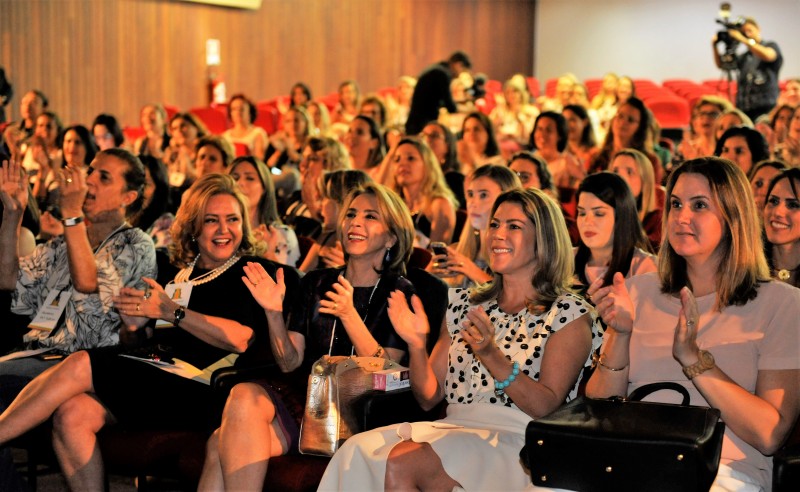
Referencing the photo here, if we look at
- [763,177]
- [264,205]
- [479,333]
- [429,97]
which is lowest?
[479,333]

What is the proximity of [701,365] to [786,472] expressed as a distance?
0.30m

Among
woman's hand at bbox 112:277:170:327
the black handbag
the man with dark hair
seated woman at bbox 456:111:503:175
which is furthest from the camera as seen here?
the man with dark hair

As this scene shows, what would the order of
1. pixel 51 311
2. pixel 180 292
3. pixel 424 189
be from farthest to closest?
pixel 424 189 < pixel 51 311 < pixel 180 292

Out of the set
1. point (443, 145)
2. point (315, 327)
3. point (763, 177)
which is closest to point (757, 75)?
point (443, 145)

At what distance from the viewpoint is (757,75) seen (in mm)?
9805

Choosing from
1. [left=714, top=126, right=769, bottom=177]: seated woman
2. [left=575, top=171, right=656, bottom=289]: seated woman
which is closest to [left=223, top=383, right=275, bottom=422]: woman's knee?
[left=575, top=171, right=656, bottom=289]: seated woman

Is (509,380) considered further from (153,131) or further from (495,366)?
(153,131)

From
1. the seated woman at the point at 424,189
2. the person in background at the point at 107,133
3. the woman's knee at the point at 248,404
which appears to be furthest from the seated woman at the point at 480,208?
the person in background at the point at 107,133

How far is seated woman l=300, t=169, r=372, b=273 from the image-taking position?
16.2 ft

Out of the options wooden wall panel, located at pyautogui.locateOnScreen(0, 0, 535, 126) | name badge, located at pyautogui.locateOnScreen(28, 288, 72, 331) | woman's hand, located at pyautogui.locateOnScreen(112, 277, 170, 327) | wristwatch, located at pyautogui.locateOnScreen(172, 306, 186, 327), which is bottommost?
name badge, located at pyautogui.locateOnScreen(28, 288, 72, 331)

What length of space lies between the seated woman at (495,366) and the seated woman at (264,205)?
1974 mm

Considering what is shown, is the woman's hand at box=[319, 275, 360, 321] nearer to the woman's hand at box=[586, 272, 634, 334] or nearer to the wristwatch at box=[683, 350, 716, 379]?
the woman's hand at box=[586, 272, 634, 334]

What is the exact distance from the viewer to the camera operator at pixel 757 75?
9727 mm

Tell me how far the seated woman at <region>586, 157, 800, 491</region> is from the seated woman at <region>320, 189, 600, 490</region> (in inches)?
8.3
